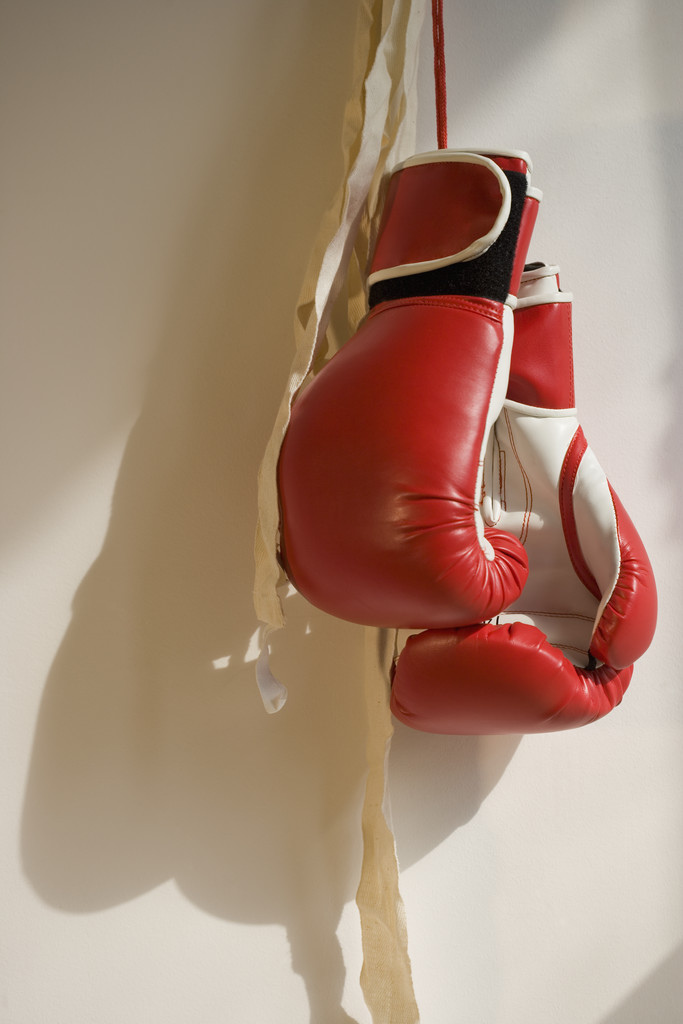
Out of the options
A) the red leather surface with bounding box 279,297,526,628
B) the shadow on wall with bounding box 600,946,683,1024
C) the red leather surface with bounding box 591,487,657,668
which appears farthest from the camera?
the shadow on wall with bounding box 600,946,683,1024

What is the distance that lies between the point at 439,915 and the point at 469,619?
1.95ft

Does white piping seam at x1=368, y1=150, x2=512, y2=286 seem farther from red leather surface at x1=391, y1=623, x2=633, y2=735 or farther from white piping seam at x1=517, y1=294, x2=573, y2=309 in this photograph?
red leather surface at x1=391, y1=623, x2=633, y2=735

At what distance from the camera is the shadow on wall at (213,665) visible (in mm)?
1093

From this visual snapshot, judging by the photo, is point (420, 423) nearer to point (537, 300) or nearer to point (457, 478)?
point (457, 478)

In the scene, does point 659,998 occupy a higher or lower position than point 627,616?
lower

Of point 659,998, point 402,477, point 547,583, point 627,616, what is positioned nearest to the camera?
point 402,477

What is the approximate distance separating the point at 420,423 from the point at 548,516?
0.29m

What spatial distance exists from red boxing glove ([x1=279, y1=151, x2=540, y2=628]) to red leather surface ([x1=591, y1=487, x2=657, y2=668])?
0.14 metres

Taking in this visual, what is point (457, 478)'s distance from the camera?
86 centimetres

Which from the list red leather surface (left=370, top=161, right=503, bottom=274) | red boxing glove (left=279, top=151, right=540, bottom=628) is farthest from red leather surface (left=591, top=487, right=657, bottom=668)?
red leather surface (left=370, top=161, right=503, bottom=274)

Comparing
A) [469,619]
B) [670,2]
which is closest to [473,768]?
[469,619]

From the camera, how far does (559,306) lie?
1.06 metres

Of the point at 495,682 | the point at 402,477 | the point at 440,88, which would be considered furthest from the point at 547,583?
the point at 440,88

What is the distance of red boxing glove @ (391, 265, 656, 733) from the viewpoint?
3.03ft
